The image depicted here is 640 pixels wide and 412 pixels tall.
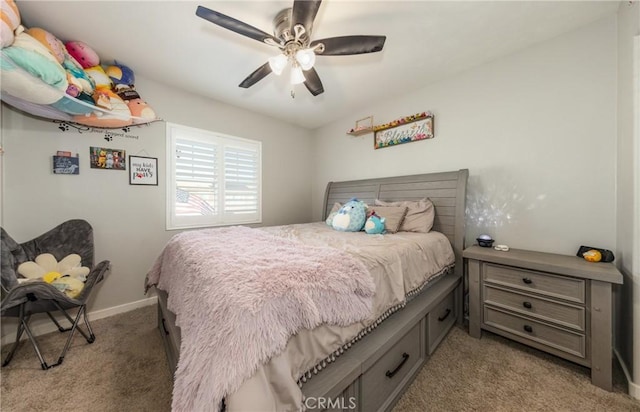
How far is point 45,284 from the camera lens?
4.96 ft

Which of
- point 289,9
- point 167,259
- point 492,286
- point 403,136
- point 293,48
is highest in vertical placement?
point 289,9

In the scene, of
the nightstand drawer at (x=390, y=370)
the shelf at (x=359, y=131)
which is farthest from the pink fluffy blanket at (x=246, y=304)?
the shelf at (x=359, y=131)

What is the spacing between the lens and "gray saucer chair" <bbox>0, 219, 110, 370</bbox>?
4.90ft

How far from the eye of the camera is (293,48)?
1.63 metres

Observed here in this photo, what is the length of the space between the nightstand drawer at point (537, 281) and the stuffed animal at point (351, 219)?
117cm

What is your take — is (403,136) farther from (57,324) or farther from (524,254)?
(57,324)

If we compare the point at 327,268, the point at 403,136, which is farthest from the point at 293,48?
the point at 403,136

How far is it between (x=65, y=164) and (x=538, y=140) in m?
4.36

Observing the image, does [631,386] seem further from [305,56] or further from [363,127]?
[363,127]

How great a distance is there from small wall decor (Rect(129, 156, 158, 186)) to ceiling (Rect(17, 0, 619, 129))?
93 cm

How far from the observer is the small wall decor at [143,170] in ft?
8.07

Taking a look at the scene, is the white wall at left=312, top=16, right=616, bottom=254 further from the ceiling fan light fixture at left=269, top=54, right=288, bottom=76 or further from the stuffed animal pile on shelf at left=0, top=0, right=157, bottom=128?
the stuffed animal pile on shelf at left=0, top=0, right=157, bottom=128

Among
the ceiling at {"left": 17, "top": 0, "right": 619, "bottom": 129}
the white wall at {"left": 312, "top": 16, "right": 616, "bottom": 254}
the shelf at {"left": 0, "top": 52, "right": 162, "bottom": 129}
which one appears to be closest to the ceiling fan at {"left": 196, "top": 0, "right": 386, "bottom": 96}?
the ceiling at {"left": 17, "top": 0, "right": 619, "bottom": 129}

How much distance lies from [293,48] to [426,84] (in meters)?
1.84
